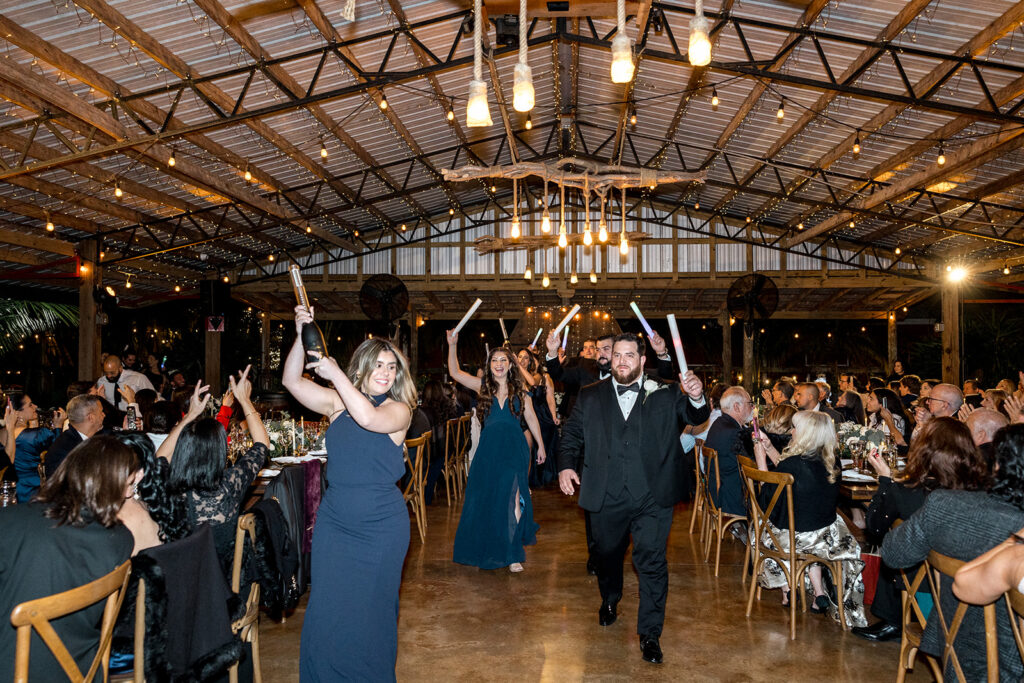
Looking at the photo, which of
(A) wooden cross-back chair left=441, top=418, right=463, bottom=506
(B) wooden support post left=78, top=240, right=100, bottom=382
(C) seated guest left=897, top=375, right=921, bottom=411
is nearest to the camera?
(A) wooden cross-back chair left=441, top=418, right=463, bottom=506

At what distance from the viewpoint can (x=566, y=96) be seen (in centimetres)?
1172

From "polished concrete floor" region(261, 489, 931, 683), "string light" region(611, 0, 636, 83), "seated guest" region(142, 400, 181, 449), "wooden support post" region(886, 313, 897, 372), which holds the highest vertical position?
"string light" region(611, 0, 636, 83)

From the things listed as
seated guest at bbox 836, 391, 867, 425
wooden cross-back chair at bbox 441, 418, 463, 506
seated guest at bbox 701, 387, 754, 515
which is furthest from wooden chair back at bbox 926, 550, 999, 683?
seated guest at bbox 836, 391, 867, 425

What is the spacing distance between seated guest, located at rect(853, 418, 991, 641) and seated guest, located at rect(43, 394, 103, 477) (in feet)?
13.5

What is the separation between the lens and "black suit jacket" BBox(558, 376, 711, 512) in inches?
147

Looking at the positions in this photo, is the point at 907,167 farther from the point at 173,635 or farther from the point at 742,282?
the point at 173,635

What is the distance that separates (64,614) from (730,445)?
413cm

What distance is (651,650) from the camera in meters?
3.66

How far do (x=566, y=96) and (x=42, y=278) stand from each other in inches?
365

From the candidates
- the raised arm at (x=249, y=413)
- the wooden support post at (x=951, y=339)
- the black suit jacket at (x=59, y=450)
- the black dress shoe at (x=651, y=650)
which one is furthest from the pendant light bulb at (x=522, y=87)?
the wooden support post at (x=951, y=339)

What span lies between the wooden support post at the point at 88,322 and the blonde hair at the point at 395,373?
1031 centimetres

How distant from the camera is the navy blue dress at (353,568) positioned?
2770 mm

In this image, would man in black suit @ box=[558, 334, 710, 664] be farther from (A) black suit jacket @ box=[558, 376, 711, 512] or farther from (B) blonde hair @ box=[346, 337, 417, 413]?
(B) blonde hair @ box=[346, 337, 417, 413]

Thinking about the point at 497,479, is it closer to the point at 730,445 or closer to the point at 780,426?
the point at 730,445
